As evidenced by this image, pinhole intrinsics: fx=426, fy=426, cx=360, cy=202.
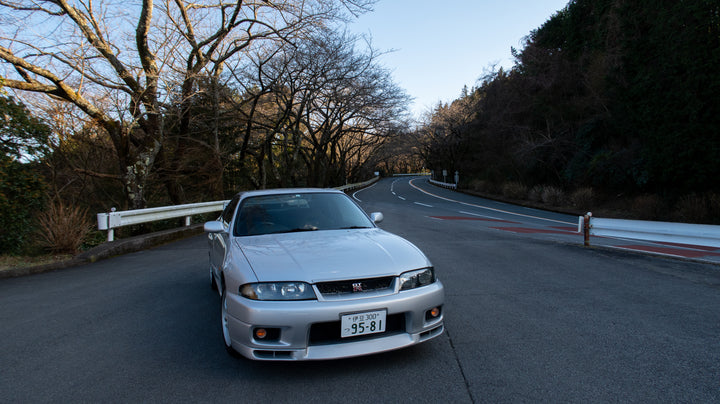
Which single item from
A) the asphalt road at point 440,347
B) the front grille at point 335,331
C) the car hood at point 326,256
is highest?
the car hood at point 326,256

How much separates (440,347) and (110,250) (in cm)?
785

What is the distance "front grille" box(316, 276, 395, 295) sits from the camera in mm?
3229

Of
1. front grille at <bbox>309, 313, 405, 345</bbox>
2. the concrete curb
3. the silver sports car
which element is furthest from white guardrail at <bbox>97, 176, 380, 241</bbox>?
front grille at <bbox>309, 313, 405, 345</bbox>

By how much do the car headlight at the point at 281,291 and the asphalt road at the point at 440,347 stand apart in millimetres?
631

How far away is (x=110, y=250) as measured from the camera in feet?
29.2

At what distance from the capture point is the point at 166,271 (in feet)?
23.9

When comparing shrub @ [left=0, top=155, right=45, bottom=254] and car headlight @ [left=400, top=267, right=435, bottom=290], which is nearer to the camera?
car headlight @ [left=400, top=267, right=435, bottom=290]

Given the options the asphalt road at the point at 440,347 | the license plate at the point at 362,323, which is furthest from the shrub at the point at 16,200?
the license plate at the point at 362,323

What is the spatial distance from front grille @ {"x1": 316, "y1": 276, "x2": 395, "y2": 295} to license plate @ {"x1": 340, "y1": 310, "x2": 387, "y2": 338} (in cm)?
19

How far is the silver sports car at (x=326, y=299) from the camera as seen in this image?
3.10 metres

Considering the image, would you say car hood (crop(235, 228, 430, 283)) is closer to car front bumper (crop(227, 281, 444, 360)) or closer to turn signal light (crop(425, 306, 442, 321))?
car front bumper (crop(227, 281, 444, 360))

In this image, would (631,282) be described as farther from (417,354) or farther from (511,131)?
(511,131)

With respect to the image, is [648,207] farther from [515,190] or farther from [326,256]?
[326,256]

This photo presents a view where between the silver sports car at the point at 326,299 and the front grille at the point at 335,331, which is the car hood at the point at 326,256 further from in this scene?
the front grille at the point at 335,331
